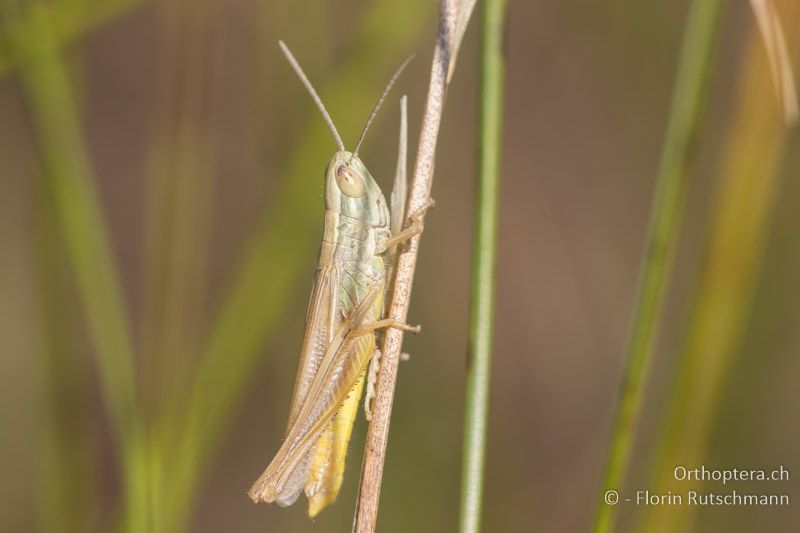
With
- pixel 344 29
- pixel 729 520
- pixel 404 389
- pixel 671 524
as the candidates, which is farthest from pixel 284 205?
pixel 729 520

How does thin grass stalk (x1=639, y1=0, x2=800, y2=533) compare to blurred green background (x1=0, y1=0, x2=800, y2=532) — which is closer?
thin grass stalk (x1=639, y1=0, x2=800, y2=533)

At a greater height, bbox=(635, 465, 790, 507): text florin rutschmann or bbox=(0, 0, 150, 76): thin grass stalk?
bbox=(0, 0, 150, 76): thin grass stalk

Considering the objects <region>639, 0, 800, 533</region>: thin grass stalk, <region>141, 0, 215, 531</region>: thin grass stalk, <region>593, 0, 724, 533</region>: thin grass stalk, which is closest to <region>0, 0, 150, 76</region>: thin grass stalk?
<region>141, 0, 215, 531</region>: thin grass stalk

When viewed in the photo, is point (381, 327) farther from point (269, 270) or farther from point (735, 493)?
point (735, 493)

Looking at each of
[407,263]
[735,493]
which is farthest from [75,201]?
[735,493]

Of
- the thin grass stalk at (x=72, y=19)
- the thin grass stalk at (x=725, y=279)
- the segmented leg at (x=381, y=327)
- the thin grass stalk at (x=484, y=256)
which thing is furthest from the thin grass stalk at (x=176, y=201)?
the thin grass stalk at (x=725, y=279)

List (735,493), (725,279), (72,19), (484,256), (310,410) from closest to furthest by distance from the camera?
(484,256) < (725,279) < (72,19) < (310,410) < (735,493)

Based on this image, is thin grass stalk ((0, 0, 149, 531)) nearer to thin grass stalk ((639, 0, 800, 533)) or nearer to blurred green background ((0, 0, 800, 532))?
blurred green background ((0, 0, 800, 532))
